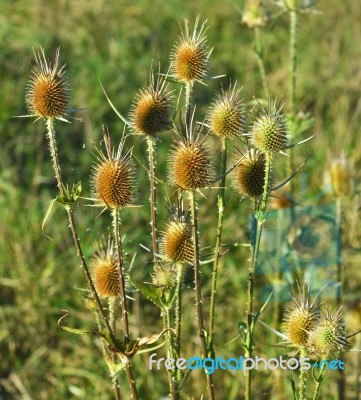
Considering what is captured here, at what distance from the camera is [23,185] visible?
4.46 meters

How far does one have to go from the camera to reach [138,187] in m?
2.12

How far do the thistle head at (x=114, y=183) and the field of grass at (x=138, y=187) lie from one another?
0.18 feet

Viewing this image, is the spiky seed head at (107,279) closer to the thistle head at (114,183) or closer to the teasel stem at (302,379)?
the thistle head at (114,183)

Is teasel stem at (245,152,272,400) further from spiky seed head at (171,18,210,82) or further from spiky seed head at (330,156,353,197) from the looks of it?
spiky seed head at (330,156,353,197)

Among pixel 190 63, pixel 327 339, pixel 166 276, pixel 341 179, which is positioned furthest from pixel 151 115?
pixel 341 179

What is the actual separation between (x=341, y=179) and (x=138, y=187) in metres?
1.37

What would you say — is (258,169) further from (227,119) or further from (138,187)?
(138,187)

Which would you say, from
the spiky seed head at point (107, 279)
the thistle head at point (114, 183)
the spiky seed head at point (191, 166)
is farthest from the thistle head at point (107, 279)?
the spiky seed head at point (191, 166)

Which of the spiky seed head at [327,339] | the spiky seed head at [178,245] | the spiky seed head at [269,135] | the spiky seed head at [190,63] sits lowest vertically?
the spiky seed head at [327,339]

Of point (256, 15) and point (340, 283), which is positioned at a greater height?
point (256, 15)

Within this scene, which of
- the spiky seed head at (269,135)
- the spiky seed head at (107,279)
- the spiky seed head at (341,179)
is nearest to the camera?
the spiky seed head at (269,135)

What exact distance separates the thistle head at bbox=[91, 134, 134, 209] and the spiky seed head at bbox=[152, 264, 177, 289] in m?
0.28

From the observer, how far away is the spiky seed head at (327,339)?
1897 mm

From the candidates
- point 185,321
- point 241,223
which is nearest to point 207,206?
point 241,223
